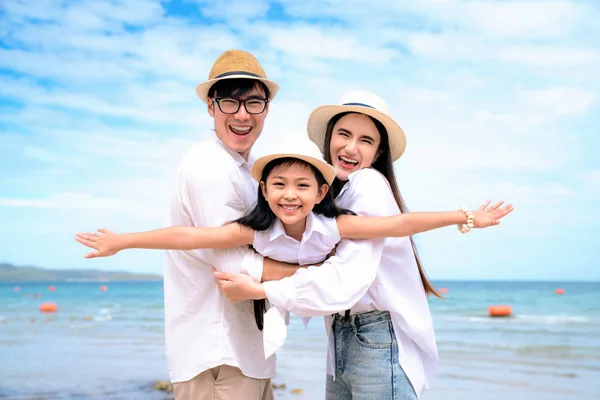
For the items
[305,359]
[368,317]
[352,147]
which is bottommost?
[305,359]

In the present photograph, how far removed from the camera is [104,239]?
8.83 ft

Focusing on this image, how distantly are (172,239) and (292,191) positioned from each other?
520mm

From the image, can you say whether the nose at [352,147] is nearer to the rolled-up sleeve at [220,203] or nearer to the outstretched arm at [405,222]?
the outstretched arm at [405,222]

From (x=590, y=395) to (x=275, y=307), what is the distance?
6.58 m

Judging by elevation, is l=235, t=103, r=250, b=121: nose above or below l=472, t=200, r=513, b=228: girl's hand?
above

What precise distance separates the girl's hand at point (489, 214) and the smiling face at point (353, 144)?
54 centimetres

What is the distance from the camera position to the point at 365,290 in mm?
2592

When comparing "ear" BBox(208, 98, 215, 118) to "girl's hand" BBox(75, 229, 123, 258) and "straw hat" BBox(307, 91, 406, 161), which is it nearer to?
"straw hat" BBox(307, 91, 406, 161)

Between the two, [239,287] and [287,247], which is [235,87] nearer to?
[287,247]

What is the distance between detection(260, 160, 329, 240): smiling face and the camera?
2619 mm

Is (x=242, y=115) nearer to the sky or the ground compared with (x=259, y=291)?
nearer to the sky

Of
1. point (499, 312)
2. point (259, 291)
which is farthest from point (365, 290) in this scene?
point (499, 312)

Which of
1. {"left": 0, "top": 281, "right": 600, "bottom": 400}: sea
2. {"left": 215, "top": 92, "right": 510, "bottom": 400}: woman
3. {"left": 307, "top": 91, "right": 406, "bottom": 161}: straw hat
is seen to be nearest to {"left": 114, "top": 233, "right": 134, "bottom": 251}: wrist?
{"left": 215, "top": 92, "right": 510, "bottom": 400}: woman

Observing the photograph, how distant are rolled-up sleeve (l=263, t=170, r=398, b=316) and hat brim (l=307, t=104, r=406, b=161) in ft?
1.85
